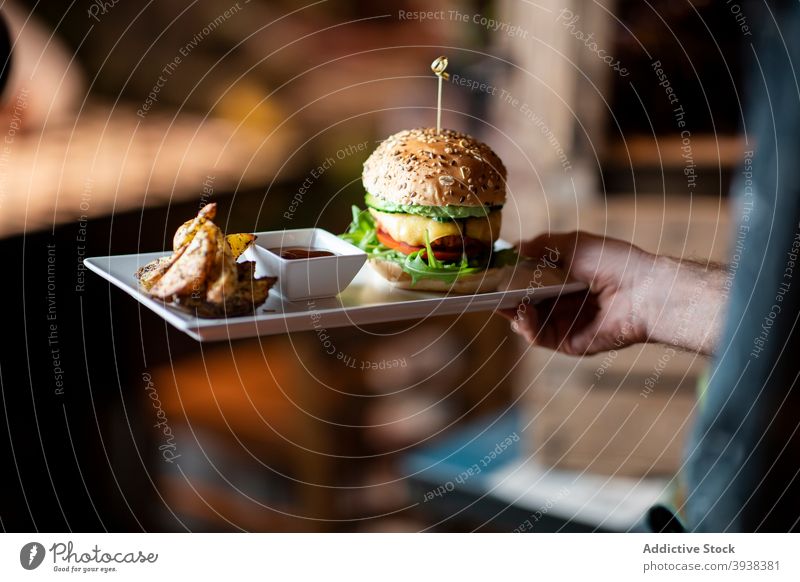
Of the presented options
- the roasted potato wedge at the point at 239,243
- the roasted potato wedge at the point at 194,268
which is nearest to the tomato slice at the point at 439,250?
the roasted potato wedge at the point at 239,243

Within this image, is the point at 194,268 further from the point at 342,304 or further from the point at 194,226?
the point at 342,304

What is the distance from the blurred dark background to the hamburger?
63cm

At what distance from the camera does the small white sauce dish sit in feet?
3.28

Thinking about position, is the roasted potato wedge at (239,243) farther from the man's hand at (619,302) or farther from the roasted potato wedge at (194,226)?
the man's hand at (619,302)

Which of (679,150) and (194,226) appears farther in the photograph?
(679,150)

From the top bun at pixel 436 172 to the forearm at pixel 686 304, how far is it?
0.27m

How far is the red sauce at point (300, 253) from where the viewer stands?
103 cm

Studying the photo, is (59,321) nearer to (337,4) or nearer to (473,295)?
(473,295)

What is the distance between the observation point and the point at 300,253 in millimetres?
1062

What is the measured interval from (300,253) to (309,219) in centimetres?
126

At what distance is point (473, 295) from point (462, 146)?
0.24 m
